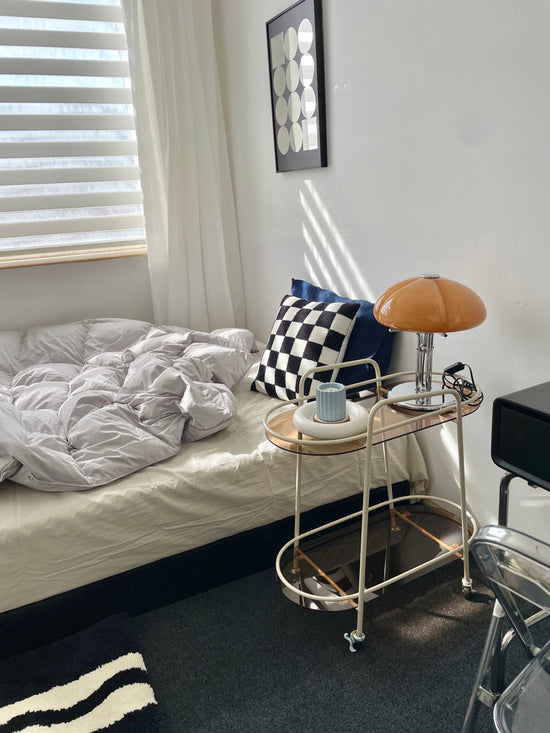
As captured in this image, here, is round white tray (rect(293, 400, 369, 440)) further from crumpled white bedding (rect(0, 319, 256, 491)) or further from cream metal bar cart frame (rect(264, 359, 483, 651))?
crumpled white bedding (rect(0, 319, 256, 491))

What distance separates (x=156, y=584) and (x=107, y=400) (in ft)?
2.10

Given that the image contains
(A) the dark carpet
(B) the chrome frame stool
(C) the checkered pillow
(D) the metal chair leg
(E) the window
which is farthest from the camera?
(E) the window

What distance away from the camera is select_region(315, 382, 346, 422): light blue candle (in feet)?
4.91

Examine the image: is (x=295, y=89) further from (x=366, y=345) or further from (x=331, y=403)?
(x=331, y=403)

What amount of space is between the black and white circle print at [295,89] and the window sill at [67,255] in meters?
1.01

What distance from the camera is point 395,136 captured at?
1.90 m

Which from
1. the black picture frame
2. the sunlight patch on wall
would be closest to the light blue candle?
the sunlight patch on wall

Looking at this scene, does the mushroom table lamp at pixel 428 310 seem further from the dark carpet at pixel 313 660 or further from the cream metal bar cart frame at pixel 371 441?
the dark carpet at pixel 313 660

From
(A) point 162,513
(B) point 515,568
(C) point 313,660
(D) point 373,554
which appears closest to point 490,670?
(B) point 515,568

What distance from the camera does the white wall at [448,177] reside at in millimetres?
1499

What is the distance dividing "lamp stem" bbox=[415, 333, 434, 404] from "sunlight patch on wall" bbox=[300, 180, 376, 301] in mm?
556

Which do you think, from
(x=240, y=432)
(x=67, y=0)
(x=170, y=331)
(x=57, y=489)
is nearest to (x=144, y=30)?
(x=67, y=0)

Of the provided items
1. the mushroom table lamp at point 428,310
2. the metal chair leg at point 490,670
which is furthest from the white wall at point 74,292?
the metal chair leg at point 490,670

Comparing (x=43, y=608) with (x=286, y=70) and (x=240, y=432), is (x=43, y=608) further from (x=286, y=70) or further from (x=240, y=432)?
(x=286, y=70)
